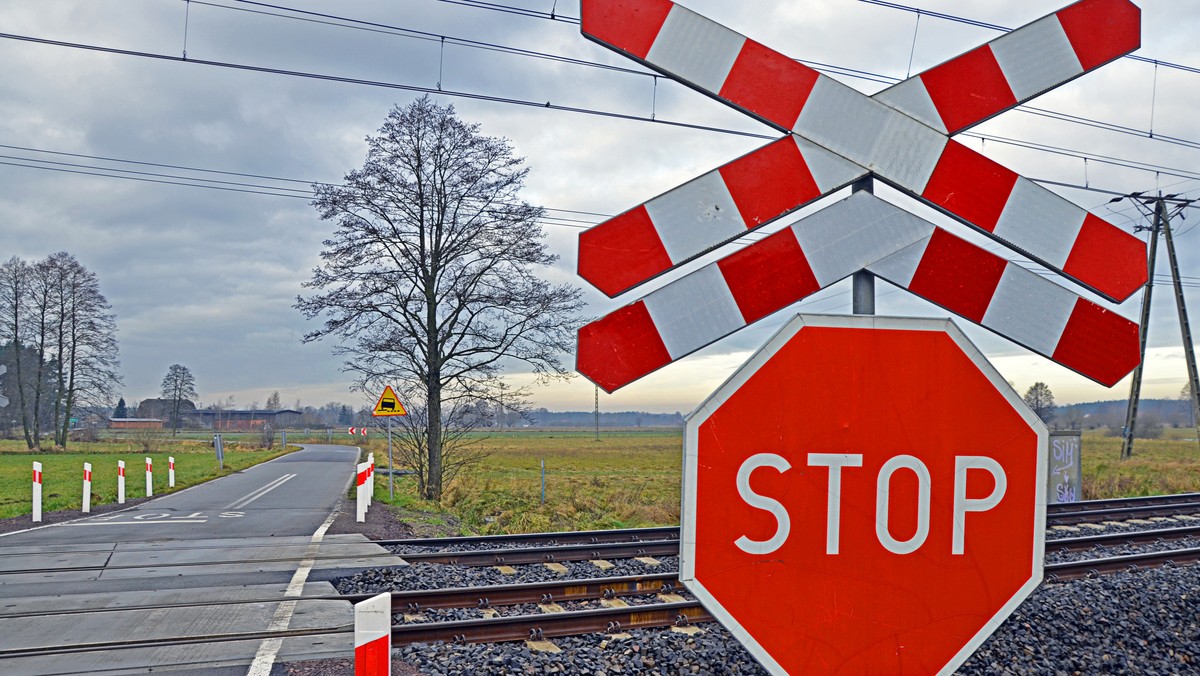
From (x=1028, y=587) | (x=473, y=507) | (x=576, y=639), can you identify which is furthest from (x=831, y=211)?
(x=473, y=507)

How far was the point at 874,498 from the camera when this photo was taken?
2.06 metres

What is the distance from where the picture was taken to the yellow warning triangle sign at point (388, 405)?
17.8 meters

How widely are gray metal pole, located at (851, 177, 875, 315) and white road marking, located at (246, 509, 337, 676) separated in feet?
17.6

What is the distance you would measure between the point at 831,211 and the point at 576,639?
561 centimetres

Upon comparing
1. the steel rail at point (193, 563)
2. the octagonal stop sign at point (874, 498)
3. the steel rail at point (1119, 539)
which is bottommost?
the steel rail at point (193, 563)

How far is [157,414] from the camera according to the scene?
404ft

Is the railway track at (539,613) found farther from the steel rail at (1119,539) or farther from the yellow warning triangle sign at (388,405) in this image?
the yellow warning triangle sign at (388,405)

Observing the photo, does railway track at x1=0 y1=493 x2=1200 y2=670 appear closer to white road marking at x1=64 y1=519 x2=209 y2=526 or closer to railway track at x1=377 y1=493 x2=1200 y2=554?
railway track at x1=377 y1=493 x2=1200 y2=554

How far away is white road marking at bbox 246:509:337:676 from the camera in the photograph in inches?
248

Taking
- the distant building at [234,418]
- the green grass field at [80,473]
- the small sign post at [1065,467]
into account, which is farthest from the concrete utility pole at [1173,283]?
the distant building at [234,418]

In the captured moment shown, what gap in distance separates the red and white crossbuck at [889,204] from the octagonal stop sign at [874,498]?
9.2 inches

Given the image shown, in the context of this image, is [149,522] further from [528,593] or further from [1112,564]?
[1112,564]

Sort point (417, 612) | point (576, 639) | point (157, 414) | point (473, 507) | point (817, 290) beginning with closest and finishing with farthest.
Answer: point (817, 290) → point (576, 639) → point (417, 612) → point (473, 507) → point (157, 414)

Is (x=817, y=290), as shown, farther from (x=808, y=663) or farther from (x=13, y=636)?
(x=13, y=636)
